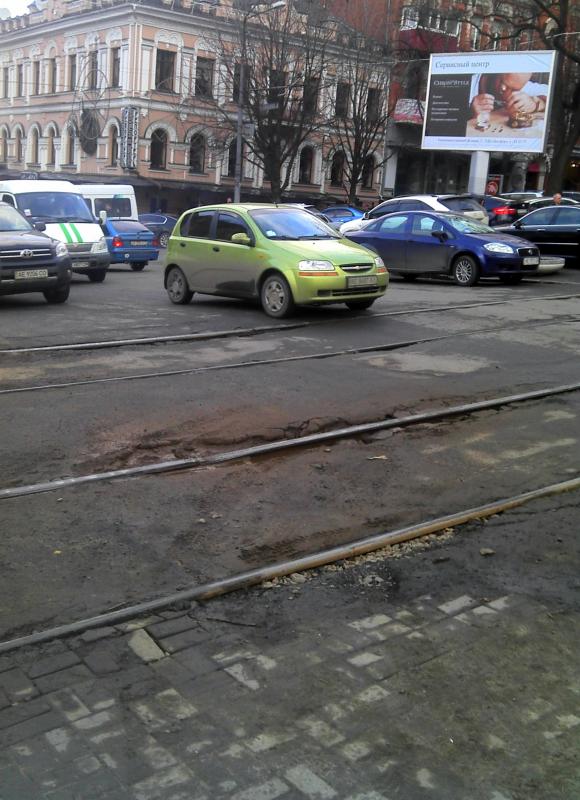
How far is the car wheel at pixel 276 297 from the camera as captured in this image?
12836mm

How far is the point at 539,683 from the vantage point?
12.6ft

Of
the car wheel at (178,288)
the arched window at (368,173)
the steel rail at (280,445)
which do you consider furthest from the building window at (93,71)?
the steel rail at (280,445)

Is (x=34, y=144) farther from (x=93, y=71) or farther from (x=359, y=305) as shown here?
(x=359, y=305)

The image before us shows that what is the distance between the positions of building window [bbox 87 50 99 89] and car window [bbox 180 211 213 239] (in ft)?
129

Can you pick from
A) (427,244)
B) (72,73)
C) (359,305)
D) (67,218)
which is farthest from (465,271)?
(72,73)

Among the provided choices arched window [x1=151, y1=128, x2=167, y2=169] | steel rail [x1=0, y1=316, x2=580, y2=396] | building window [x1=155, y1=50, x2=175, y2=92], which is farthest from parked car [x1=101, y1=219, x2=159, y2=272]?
building window [x1=155, y1=50, x2=175, y2=92]

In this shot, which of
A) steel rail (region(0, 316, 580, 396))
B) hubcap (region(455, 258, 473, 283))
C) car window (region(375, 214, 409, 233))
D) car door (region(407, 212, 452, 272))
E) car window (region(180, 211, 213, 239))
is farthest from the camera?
car window (region(375, 214, 409, 233))

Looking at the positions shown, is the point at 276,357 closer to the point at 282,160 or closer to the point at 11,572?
the point at 11,572

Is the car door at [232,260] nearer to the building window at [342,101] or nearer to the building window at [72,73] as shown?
the building window at [342,101]

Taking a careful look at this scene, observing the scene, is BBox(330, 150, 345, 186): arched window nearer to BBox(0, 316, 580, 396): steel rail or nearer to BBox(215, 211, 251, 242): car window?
BBox(215, 211, 251, 242): car window

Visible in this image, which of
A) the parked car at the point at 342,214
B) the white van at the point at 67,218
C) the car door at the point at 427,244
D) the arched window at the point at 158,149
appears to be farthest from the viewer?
the arched window at the point at 158,149

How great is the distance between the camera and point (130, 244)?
2425cm

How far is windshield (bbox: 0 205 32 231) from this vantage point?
15.5 meters

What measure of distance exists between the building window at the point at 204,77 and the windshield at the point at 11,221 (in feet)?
117
